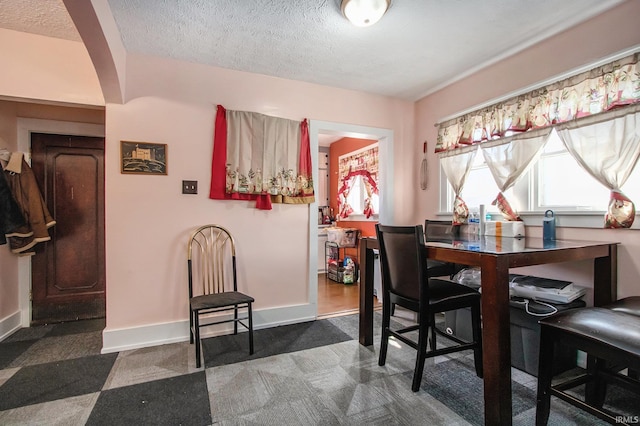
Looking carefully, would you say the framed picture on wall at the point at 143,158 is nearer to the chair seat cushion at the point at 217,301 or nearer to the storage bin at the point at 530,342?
the chair seat cushion at the point at 217,301

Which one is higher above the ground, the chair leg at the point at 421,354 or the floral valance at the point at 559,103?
the floral valance at the point at 559,103

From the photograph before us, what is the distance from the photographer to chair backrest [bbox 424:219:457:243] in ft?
9.57

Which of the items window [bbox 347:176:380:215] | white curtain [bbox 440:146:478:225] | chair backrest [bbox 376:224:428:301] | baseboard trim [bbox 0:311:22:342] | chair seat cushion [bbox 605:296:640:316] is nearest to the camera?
chair seat cushion [bbox 605:296:640:316]

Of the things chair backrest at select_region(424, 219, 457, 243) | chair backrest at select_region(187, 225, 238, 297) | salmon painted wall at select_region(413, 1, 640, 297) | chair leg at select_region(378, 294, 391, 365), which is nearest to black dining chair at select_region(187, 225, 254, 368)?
chair backrest at select_region(187, 225, 238, 297)

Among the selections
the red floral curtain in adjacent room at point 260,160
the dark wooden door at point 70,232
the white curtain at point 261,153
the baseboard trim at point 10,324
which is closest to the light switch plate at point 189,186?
the red floral curtain in adjacent room at point 260,160

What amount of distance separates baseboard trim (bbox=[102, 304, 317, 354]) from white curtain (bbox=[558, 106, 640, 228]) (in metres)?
2.51

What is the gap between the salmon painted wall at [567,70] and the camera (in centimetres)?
187

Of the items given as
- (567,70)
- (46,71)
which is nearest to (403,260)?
(567,70)

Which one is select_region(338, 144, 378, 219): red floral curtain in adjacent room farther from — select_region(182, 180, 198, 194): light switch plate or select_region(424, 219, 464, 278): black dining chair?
select_region(182, 180, 198, 194): light switch plate

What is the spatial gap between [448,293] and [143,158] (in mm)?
2446

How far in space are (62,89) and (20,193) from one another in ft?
3.44

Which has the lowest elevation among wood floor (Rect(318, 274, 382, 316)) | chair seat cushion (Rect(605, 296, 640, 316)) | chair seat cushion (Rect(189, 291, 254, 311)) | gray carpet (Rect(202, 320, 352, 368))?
wood floor (Rect(318, 274, 382, 316))

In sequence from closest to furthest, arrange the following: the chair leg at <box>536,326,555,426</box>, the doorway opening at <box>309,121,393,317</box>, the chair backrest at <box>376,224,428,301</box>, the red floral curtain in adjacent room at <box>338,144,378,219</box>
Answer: the chair leg at <box>536,326,555,426</box> → the chair backrest at <box>376,224,428,301</box> → the doorway opening at <box>309,121,393,317</box> → the red floral curtain in adjacent room at <box>338,144,378,219</box>

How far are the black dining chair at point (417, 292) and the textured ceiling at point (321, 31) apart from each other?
141 cm
